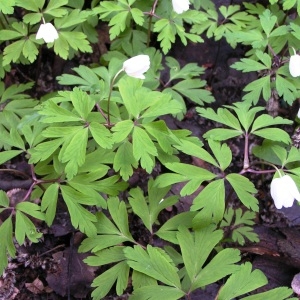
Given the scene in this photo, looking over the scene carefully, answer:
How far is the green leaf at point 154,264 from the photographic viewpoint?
2004 mm

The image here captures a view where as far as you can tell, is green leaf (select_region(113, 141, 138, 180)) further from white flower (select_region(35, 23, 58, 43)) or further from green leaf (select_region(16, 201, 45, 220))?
white flower (select_region(35, 23, 58, 43))

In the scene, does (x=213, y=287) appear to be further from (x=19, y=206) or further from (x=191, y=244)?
(x=19, y=206)

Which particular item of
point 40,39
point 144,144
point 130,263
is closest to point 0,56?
point 40,39

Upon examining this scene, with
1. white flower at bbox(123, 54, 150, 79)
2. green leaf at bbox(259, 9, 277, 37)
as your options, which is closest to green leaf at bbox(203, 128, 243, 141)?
white flower at bbox(123, 54, 150, 79)

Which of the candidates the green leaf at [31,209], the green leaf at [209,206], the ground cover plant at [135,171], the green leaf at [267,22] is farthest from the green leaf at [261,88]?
the green leaf at [31,209]

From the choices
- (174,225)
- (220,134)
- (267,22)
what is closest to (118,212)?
(174,225)

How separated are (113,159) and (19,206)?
53 centimetres

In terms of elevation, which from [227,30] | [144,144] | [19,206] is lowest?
[19,206]

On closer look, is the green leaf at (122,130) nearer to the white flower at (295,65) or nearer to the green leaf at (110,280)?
the green leaf at (110,280)

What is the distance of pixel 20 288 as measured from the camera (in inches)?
97.9

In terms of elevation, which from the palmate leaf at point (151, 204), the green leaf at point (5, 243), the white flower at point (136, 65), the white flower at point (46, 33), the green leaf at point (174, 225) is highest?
the white flower at point (46, 33)

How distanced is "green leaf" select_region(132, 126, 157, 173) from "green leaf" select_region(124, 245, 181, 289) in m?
0.41

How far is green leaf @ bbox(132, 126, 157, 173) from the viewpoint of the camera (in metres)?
2.01

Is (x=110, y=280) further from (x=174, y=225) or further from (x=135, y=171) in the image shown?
(x=135, y=171)
